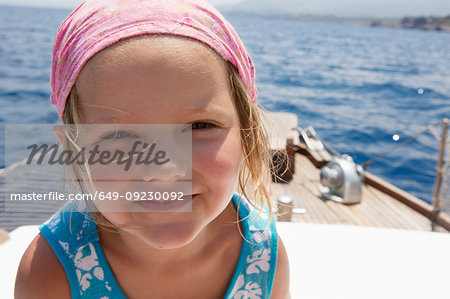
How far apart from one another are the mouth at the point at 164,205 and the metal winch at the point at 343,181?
394cm

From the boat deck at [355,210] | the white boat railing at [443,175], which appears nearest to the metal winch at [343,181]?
the boat deck at [355,210]

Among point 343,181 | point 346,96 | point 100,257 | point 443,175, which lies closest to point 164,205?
point 100,257

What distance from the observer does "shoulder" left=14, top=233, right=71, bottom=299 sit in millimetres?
964

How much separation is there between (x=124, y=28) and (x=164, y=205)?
39 centimetres

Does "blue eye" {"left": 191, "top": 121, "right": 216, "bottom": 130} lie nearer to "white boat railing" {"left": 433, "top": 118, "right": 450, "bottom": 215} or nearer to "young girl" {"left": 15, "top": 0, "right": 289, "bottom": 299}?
"young girl" {"left": 15, "top": 0, "right": 289, "bottom": 299}

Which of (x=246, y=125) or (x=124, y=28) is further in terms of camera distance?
(x=246, y=125)

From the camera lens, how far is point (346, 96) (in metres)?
16.8

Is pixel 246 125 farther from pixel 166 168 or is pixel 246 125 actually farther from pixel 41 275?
pixel 41 275

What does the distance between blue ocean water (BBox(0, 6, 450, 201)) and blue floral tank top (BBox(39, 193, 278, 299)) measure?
439 cm

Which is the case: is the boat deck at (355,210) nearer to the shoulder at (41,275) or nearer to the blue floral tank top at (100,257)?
the blue floral tank top at (100,257)

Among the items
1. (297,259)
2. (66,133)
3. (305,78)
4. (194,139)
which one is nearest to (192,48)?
(194,139)

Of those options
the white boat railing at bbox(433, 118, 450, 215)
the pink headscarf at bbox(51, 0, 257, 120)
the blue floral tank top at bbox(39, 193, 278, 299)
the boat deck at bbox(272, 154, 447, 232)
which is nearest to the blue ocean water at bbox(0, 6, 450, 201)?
the boat deck at bbox(272, 154, 447, 232)

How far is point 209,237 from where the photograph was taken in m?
1.15

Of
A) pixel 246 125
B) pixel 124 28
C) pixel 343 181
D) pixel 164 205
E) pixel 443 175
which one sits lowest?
pixel 343 181
